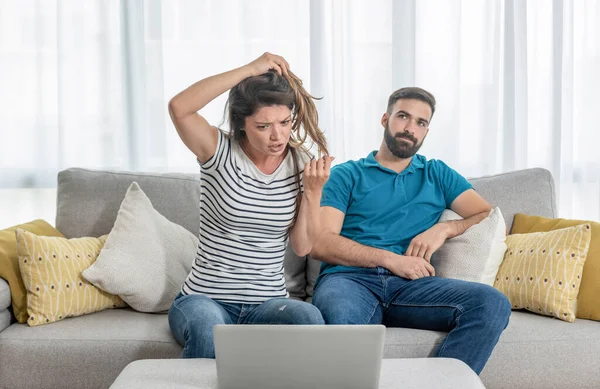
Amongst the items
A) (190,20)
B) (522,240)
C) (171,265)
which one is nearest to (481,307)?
(522,240)

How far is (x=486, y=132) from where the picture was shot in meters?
3.44

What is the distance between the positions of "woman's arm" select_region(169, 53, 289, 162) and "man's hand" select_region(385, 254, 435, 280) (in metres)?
0.78

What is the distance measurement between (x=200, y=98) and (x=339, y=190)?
768mm

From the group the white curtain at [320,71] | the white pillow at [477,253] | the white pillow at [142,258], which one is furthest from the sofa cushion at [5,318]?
the white pillow at [477,253]

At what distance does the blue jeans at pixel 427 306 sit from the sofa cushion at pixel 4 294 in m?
0.98

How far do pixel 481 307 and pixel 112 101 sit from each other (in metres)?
2.05

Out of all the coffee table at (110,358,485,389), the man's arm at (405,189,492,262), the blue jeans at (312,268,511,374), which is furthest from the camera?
the man's arm at (405,189,492,262)

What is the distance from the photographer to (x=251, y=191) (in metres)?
2.10

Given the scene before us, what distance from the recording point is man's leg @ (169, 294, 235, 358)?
1869 mm

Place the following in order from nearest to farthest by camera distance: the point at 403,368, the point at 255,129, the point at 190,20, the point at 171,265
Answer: the point at 403,368
the point at 255,129
the point at 171,265
the point at 190,20

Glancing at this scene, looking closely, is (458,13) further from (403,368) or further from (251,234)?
(403,368)

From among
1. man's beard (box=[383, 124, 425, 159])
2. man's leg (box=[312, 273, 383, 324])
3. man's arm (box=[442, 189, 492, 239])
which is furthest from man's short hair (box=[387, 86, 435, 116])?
man's leg (box=[312, 273, 383, 324])

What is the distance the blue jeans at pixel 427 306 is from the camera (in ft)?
6.90

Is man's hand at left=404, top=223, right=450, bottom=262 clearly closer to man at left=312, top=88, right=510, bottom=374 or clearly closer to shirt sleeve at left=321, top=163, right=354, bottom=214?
man at left=312, top=88, right=510, bottom=374
